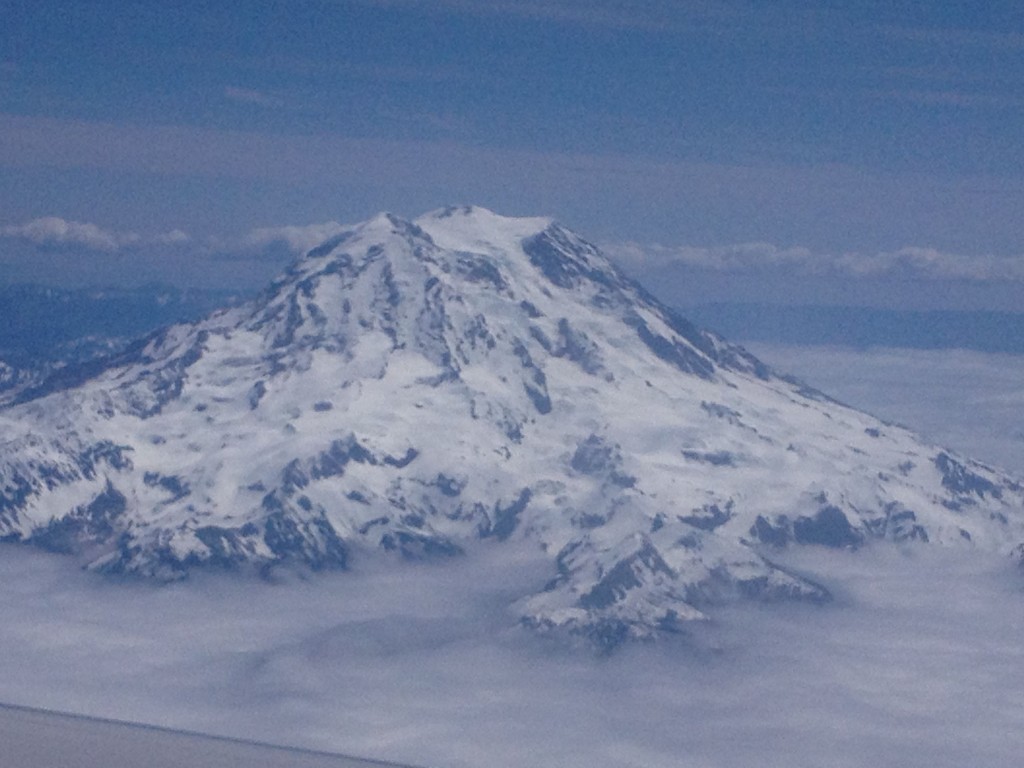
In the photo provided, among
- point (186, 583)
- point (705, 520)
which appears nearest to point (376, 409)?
point (186, 583)

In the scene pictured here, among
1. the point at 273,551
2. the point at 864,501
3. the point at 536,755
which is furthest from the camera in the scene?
the point at 273,551

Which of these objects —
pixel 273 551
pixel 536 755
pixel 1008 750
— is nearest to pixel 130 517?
pixel 273 551

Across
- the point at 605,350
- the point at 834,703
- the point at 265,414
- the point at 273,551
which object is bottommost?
the point at 834,703

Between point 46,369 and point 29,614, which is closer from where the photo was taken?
point 29,614

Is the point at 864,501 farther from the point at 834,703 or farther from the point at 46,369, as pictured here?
the point at 46,369

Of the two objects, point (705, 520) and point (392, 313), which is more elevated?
point (392, 313)

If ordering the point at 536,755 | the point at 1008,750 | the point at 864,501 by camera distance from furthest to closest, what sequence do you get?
the point at 864,501
the point at 536,755
the point at 1008,750

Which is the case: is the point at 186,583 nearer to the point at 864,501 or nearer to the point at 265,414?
the point at 265,414
